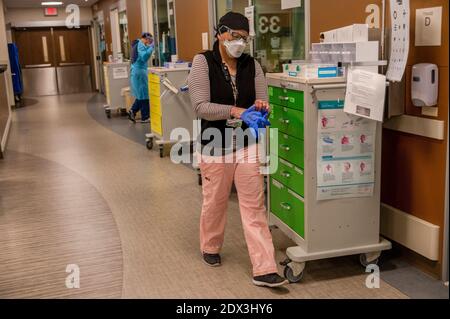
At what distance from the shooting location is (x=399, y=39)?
296 cm

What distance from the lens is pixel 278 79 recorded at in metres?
3.19

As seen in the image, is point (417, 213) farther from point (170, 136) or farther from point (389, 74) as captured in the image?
point (170, 136)

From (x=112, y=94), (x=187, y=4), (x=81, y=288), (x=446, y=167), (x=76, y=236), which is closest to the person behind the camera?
(x=446, y=167)

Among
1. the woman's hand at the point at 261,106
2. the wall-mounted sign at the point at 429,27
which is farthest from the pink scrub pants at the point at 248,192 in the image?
the wall-mounted sign at the point at 429,27

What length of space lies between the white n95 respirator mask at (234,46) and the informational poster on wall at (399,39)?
0.86 meters

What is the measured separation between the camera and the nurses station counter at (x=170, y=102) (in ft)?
20.4

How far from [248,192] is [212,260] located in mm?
594

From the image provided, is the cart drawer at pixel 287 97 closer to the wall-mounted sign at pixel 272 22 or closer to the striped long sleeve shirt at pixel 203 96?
the striped long sleeve shirt at pixel 203 96

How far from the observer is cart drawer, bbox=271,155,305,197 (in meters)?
3.04

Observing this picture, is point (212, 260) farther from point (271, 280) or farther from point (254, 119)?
point (254, 119)

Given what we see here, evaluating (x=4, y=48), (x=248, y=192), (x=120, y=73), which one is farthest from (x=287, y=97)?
(x=4, y=48)

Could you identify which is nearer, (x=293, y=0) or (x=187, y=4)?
(x=293, y=0)
